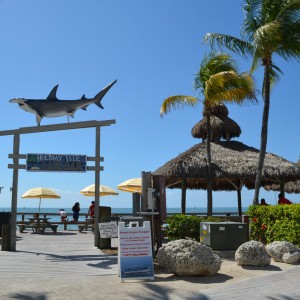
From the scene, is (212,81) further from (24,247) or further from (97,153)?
(24,247)

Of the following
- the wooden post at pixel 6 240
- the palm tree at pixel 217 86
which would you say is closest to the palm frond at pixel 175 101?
the palm tree at pixel 217 86

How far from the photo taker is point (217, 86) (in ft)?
57.7

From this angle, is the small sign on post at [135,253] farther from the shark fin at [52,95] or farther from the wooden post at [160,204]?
the shark fin at [52,95]

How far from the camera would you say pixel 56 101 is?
11656 mm

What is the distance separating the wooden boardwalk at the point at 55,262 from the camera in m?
8.12

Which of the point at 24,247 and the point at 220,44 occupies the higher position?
the point at 220,44

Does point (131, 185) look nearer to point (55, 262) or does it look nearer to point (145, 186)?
point (145, 186)

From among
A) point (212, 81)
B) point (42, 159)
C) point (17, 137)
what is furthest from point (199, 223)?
point (212, 81)

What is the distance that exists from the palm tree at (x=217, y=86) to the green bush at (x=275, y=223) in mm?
6693

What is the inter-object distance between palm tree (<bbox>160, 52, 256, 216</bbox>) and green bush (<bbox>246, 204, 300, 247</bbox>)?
22.0 ft

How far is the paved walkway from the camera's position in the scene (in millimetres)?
6383

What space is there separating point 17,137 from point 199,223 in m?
5.15

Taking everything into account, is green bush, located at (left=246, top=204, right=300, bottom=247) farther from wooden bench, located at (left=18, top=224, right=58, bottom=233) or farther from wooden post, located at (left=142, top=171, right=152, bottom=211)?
wooden bench, located at (left=18, top=224, right=58, bottom=233)

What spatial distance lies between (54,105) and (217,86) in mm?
7919
